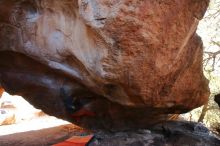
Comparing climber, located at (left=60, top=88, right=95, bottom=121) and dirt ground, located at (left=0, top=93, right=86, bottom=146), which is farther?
dirt ground, located at (left=0, top=93, right=86, bottom=146)

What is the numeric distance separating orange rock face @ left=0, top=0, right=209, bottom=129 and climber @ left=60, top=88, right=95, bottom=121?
2cm

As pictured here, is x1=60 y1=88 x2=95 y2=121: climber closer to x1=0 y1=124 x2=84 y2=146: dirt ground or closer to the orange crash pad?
the orange crash pad

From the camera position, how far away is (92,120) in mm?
6285

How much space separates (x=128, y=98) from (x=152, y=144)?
57.1 inches

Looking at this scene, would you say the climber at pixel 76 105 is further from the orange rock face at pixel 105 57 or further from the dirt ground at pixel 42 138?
the dirt ground at pixel 42 138

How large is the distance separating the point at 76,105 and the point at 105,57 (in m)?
2.65

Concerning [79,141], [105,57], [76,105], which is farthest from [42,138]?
[105,57]

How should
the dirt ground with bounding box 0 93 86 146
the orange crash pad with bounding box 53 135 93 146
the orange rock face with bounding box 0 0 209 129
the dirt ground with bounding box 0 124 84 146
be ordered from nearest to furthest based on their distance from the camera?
the orange rock face with bounding box 0 0 209 129 → the orange crash pad with bounding box 53 135 93 146 → the dirt ground with bounding box 0 124 84 146 → the dirt ground with bounding box 0 93 86 146

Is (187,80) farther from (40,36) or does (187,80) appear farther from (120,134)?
(40,36)

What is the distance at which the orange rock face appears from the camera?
339cm

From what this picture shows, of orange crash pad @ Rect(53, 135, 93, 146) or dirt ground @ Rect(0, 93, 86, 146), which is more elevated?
orange crash pad @ Rect(53, 135, 93, 146)

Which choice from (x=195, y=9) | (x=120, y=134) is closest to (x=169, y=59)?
(x=195, y=9)

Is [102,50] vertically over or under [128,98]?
over

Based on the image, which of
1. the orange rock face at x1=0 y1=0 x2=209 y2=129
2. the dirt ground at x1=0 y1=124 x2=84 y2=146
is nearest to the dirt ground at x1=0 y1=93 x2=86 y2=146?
the dirt ground at x1=0 y1=124 x2=84 y2=146
